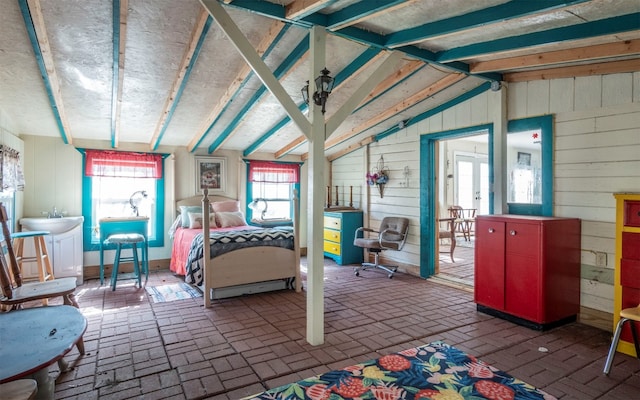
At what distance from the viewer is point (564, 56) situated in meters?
3.38

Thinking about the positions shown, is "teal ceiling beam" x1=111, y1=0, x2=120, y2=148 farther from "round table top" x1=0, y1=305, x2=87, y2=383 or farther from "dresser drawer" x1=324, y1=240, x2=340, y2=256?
"dresser drawer" x1=324, y1=240, x2=340, y2=256

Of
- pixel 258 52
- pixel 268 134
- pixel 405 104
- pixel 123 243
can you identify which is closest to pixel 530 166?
pixel 405 104

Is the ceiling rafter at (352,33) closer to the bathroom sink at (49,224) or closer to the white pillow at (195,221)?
the white pillow at (195,221)

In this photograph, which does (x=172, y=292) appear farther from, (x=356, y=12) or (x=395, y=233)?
(x=356, y=12)

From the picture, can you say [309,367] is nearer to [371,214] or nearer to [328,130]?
[328,130]

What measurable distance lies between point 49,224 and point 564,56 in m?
6.08

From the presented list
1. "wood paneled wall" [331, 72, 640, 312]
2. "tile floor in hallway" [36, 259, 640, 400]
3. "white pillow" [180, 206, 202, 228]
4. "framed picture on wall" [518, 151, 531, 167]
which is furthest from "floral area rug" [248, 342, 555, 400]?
"white pillow" [180, 206, 202, 228]

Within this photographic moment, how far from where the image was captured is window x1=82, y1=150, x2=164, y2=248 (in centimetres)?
550

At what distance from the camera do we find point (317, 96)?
2.97m

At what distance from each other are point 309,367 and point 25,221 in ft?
13.7

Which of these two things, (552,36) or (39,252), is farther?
(39,252)

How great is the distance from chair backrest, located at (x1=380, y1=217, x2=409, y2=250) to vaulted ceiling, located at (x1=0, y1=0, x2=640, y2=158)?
1.66 metres

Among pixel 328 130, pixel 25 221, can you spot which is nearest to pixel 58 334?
pixel 328 130

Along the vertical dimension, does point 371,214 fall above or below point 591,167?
below
